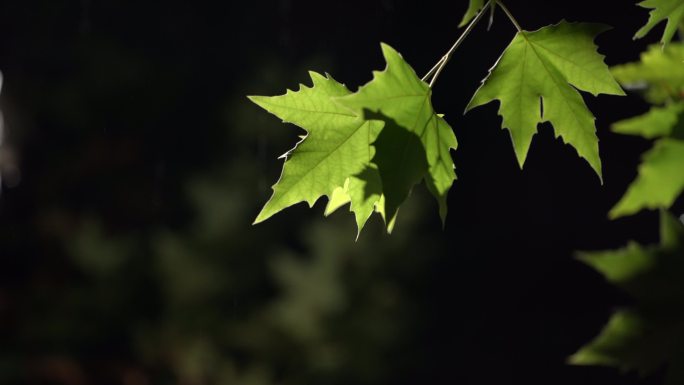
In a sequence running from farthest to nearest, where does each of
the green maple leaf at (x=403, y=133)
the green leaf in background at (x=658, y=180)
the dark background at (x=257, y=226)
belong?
the dark background at (x=257, y=226) < the green maple leaf at (x=403, y=133) < the green leaf in background at (x=658, y=180)

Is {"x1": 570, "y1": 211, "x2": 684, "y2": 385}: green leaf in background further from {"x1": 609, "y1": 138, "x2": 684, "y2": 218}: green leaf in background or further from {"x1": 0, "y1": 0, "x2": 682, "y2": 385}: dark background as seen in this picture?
{"x1": 0, "y1": 0, "x2": 682, "y2": 385}: dark background

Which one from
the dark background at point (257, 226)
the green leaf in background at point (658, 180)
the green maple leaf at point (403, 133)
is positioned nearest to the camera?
the green leaf in background at point (658, 180)

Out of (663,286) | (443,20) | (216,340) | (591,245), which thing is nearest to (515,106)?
(663,286)

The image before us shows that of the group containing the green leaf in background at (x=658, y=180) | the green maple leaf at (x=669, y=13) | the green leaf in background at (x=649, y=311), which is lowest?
the green leaf in background at (x=649, y=311)

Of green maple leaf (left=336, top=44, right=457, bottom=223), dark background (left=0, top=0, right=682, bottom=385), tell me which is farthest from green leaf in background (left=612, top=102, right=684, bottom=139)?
dark background (left=0, top=0, right=682, bottom=385)

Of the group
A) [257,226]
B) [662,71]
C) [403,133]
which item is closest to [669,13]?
[662,71]

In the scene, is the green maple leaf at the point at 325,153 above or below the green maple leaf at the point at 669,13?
above

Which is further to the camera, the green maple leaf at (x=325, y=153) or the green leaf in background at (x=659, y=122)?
the green maple leaf at (x=325, y=153)

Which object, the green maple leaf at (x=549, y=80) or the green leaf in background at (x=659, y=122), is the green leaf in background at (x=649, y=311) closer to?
the green leaf in background at (x=659, y=122)

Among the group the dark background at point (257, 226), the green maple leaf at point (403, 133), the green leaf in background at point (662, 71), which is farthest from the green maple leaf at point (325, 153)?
the dark background at point (257, 226)
